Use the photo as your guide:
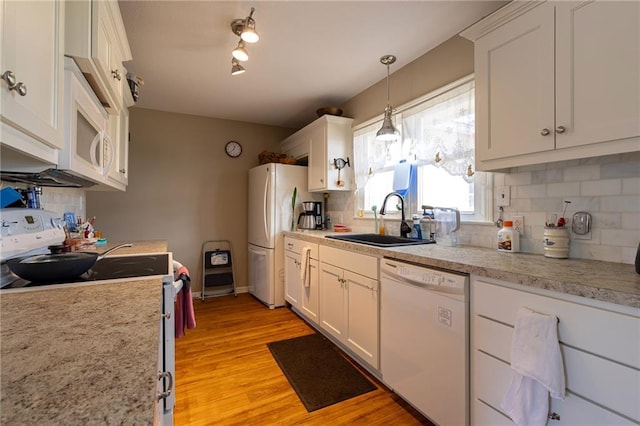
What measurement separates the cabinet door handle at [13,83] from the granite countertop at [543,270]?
62.3 inches

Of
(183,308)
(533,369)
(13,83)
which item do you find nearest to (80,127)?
(13,83)

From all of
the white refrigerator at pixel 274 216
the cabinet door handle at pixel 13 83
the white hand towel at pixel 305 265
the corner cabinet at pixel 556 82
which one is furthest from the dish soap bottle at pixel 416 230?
the cabinet door handle at pixel 13 83

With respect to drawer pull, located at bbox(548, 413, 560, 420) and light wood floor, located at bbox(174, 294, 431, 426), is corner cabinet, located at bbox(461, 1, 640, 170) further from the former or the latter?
light wood floor, located at bbox(174, 294, 431, 426)

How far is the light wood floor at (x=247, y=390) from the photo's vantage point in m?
1.61

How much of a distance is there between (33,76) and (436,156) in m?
2.20

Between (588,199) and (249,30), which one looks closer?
(588,199)

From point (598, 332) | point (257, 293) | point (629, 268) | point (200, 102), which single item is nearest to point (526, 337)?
point (598, 332)

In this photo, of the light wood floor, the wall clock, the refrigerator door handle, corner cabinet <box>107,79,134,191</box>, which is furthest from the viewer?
the wall clock

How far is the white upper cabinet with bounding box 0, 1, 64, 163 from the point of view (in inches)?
25.8

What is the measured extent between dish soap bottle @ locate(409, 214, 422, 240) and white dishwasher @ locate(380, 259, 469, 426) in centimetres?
63

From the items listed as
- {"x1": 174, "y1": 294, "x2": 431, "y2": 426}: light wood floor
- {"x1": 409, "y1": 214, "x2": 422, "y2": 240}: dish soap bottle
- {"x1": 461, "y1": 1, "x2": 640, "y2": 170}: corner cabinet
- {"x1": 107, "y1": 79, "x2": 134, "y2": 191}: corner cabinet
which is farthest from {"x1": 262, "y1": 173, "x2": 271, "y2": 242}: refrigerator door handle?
{"x1": 461, "y1": 1, "x2": 640, "y2": 170}: corner cabinet

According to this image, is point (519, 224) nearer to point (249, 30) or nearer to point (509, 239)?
point (509, 239)

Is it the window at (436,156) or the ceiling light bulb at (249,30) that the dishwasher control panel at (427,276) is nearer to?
the window at (436,156)

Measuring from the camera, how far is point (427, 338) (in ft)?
4.86
